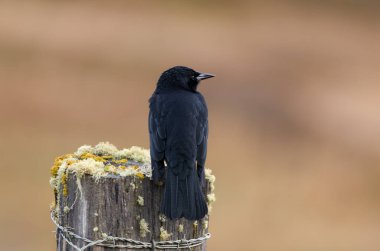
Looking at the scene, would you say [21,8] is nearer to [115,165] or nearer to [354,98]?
[354,98]

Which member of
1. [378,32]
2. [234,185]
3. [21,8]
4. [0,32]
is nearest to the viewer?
[234,185]

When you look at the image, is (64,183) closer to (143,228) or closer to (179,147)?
(143,228)

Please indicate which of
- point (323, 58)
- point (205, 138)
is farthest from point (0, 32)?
point (205, 138)

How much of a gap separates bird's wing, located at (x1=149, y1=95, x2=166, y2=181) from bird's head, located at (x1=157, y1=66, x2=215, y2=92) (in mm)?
326

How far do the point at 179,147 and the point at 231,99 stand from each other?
14954mm

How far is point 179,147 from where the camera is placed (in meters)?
4.66

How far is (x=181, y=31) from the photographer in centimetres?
2455

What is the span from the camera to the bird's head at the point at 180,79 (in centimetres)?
557

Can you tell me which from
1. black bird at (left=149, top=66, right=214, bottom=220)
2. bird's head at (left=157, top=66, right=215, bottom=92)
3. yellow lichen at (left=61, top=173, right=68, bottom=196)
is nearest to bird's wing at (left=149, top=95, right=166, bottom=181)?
black bird at (left=149, top=66, right=214, bottom=220)

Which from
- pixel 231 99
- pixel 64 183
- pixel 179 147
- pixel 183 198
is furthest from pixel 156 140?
pixel 231 99

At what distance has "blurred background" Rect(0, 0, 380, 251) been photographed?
13.2 m

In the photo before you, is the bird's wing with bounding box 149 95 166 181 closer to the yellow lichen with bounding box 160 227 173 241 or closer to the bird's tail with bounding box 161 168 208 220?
the bird's tail with bounding box 161 168 208 220

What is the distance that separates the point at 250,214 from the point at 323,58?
12.4 meters

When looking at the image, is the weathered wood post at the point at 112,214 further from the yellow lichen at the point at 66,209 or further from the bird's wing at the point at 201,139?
the bird's wing at the point at 201,139
